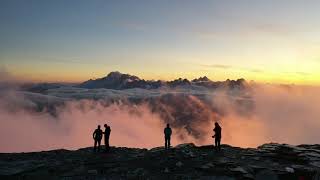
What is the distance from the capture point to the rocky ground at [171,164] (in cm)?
3039

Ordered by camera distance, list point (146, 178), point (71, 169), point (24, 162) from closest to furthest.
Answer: point (146, 178) → point (71, 169) → point (24, 162)

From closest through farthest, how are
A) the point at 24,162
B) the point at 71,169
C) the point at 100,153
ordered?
the point at 71,169 → the point at 24,162 → the point at 100,153

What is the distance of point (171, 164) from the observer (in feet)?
108

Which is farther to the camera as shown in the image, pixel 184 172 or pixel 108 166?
pixel 108 166

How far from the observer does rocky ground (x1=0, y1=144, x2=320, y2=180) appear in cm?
3039

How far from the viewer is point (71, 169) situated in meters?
32.3

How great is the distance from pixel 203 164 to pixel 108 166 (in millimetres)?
7667

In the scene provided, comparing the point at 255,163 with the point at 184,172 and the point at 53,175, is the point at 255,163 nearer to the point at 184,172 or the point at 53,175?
the point at 184,172

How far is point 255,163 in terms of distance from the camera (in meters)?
34.2

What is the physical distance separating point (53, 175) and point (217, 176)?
12.2 metres

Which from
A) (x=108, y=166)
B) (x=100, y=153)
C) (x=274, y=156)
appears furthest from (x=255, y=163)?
(x=100, y=153)

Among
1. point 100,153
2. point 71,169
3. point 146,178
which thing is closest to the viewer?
point 146,178

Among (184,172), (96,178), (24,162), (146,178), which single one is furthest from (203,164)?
(24,162)

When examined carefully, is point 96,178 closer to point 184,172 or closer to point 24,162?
point 184,172
